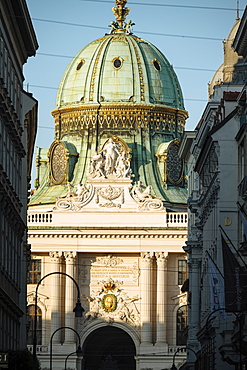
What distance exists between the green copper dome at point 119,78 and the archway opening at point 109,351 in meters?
19.0

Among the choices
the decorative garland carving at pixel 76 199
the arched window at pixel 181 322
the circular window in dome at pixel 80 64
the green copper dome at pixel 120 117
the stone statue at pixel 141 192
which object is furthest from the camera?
the circular window in dome at pixel 80 64

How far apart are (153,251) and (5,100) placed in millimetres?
64299

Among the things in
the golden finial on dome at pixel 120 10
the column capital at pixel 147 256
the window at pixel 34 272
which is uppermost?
the golden finial on dome at pixel 120 10

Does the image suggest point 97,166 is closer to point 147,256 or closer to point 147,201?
point 147,201

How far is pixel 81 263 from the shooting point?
12181 centimetres

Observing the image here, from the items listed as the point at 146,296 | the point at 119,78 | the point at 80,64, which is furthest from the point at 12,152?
the point at 80,64

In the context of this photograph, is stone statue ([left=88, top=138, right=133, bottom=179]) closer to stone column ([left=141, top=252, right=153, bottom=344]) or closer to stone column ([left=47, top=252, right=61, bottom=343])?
stone column ([left=141, top=252, right=153, bottom=344])

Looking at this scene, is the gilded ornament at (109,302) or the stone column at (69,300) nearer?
the stone column at (69,300)

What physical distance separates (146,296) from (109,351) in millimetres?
11523

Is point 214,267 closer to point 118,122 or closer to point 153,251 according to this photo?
point 153,251

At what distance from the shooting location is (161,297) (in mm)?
119750

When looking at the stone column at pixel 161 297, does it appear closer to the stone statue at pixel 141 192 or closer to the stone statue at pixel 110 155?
the stone statue at pixel 141 192

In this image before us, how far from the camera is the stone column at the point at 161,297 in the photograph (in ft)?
392

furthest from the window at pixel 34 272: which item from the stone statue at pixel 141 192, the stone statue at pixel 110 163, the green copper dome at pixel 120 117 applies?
the stone statue at pixel 141 192
